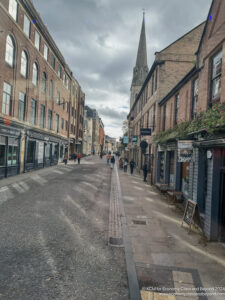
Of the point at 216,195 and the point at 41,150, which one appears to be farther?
the point at 41,150

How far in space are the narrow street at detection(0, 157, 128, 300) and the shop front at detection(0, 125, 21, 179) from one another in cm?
825

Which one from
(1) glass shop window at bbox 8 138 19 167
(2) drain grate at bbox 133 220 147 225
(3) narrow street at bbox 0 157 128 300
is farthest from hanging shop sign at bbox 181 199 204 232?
(1) glass shop window at bbox 8 138 19 167

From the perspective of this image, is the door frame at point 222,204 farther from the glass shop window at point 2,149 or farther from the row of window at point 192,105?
the glass shop window at point 2,149

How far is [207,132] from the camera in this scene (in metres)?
6.69

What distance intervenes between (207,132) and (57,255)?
5710 millimetres

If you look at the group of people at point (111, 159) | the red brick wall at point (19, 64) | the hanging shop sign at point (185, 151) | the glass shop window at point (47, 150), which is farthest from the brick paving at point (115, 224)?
the glass shop window at point (47, 150)

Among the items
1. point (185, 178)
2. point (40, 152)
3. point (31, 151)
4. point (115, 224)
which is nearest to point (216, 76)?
point (185, 178)

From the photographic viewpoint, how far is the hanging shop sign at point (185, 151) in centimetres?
790

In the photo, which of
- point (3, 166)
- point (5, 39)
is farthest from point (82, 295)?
point (5, 39)

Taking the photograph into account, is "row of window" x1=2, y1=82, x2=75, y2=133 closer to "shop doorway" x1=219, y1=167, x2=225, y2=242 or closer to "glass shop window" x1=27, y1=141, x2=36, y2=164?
"glass shop window" x1=27, y1=141, x2=36, y2=164

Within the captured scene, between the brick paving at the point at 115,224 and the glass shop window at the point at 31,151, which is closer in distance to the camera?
the brick paving at the point at 115,224

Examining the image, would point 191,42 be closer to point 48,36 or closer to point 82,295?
point 48,36

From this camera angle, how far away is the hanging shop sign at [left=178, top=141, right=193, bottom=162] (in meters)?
7.90

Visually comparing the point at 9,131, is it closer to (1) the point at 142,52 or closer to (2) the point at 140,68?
(2) the point at 140,68
